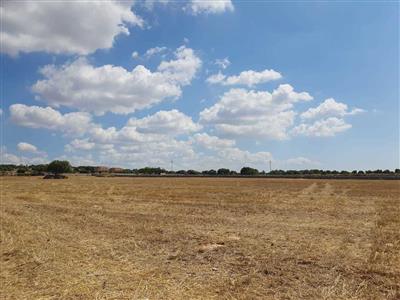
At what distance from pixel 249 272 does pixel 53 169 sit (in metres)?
146

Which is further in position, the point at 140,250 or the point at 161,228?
the point at 161,228

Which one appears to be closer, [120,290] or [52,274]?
[120,290]

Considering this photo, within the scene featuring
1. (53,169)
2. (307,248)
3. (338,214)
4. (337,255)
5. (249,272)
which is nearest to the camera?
(249,272)

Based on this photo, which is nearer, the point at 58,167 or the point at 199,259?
the point at 199,259

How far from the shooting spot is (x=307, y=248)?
41.6ft

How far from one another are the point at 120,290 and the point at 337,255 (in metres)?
6.38

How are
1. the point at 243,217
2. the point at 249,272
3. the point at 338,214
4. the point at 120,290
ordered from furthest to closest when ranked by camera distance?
1. the point at 338,214
2. the point at 243,217
3. the point at 249,272
4. the point at 120,290

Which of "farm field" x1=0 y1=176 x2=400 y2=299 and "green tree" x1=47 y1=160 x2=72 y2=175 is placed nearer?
"farm field" x1=0 y1=176 x2=400 y2=299

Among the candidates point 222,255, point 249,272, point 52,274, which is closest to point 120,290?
point 52,274

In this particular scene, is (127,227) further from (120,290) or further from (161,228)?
(120,290)

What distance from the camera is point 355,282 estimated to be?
29.4 ft

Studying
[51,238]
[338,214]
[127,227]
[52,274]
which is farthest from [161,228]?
[338,214]

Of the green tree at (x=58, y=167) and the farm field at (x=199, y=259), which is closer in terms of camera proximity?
the farm field at (x=199, y=259)

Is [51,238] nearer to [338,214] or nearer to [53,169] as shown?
[338,214]
